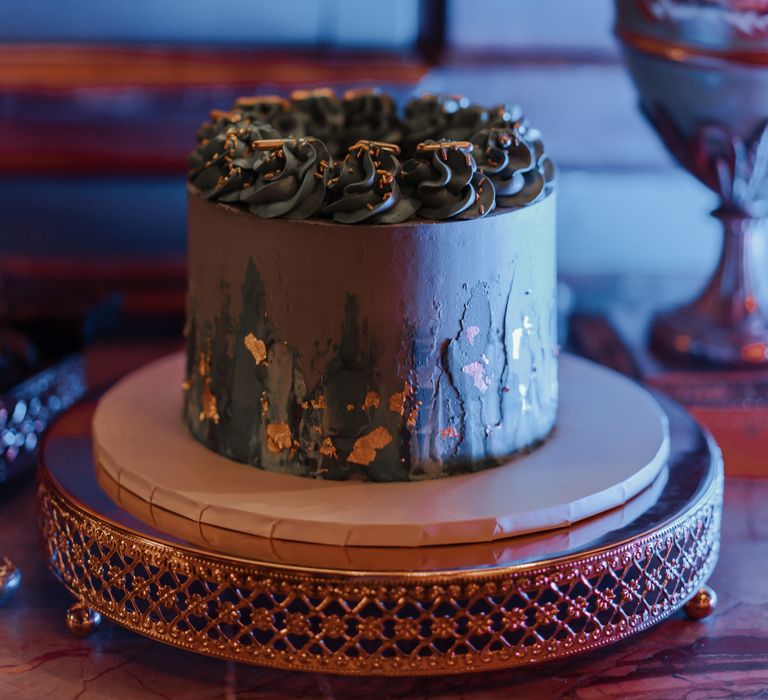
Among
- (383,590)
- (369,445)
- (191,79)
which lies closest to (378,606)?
(383,590)

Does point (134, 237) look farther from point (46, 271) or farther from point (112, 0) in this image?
→ point (112, 0)

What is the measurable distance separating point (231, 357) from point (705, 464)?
351mm

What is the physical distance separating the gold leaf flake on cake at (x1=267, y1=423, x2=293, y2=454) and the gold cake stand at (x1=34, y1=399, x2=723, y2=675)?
83 millimetres

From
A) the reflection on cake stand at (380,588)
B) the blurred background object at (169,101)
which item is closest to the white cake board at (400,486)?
the reflection on cake stand at (380,588)

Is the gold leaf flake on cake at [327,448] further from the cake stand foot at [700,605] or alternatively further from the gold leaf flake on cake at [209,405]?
the cake stand foot at [700,605]

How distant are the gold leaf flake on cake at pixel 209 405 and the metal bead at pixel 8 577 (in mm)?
181

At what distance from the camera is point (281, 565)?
0.73m

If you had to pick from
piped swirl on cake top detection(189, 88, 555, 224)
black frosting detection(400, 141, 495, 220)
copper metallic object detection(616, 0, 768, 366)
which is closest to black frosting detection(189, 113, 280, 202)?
piped swirl on cake top detection(189, 88, 555, 224)

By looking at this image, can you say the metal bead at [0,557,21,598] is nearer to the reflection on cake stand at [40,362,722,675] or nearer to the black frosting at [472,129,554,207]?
the reflection on cake stand at [40,362,722,675]

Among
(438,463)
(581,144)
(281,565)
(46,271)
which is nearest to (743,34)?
(581,144)

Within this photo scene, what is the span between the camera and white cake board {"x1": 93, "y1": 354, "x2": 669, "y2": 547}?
2.49 ft

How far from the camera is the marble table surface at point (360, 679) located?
30.8 inches

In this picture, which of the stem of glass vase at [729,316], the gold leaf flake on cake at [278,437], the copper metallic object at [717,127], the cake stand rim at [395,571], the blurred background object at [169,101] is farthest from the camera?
the blurred background object at [169,101]

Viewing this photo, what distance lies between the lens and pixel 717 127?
1104 mm
